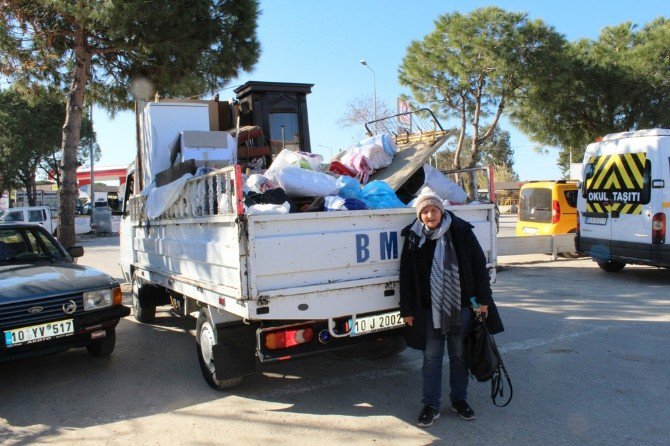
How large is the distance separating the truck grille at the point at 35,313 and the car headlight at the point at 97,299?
72 millimetres

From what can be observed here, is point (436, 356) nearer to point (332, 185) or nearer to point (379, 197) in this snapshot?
point (379, 197)

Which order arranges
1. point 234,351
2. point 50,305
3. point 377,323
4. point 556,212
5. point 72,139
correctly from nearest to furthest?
point 377,323
point 234,351
point 50,305
point 72,139
point 556,212

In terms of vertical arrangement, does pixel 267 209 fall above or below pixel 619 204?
above

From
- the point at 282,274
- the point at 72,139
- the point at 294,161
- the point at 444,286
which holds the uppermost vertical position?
the point at 72,139

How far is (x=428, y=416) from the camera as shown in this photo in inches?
150

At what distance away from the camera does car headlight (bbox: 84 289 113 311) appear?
200 inches

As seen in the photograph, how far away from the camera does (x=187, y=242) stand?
471cm

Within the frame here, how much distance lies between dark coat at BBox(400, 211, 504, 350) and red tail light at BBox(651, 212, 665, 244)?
639 cm

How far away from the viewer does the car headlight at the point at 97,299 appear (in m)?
5.09

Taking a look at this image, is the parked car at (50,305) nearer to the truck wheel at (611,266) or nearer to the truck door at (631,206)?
the truck door at (631,206)

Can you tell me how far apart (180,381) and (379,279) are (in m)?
2.21

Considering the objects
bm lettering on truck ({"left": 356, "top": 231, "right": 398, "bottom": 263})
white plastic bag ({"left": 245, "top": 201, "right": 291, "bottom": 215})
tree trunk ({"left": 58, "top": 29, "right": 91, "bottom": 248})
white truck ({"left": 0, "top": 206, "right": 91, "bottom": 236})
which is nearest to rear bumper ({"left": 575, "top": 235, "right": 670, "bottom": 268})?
bm lettering on truck ({"left": 356, "top": 231, "right": 398, "bottom": 263})

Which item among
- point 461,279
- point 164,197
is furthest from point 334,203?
point 164,197

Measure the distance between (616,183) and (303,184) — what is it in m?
7.31
